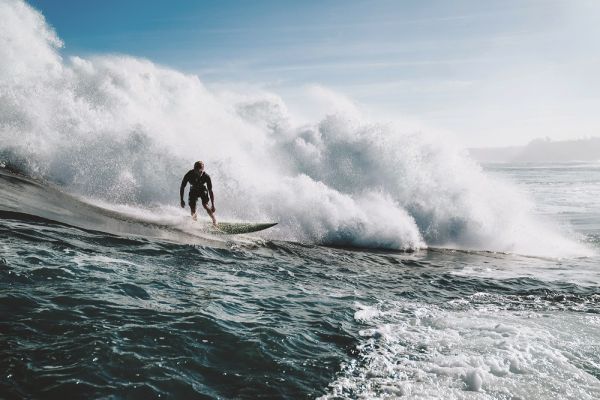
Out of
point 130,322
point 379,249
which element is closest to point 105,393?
point 130,322

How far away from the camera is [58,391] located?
144 inches

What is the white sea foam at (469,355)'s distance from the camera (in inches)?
179

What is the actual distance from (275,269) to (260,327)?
3290 mm

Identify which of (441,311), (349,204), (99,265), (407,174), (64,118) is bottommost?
(441,311)

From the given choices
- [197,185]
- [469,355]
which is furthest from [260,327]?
[197,185]

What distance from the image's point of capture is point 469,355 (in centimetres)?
539

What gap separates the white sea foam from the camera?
4.55 meters

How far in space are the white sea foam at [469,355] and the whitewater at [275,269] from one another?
0.10ft

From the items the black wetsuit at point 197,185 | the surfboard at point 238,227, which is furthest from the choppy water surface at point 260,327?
the black wetsuit at point 197,185

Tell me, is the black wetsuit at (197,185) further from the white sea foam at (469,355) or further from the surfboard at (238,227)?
the white sea foam at (469,355)

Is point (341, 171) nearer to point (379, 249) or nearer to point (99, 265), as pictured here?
point (379, 249)

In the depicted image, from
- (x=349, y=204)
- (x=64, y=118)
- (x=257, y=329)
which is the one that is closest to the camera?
(x=257, y=329)

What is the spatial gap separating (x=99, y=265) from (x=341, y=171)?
11843 millimetres

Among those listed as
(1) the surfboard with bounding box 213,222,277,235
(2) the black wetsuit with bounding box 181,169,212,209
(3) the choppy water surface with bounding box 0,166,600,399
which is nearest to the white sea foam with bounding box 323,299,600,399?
(3) the choppy water surface with bounding box 0,166,600,399
